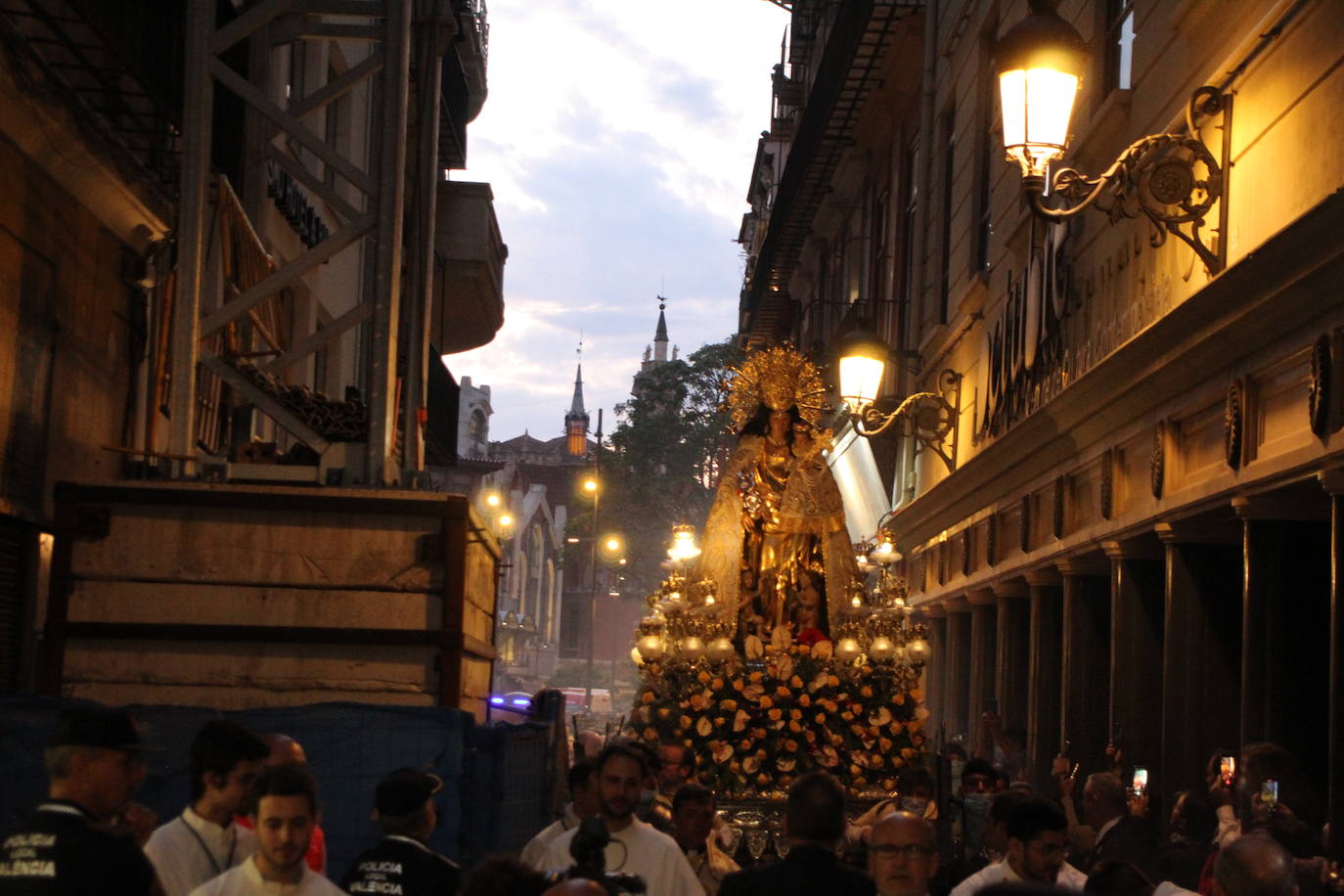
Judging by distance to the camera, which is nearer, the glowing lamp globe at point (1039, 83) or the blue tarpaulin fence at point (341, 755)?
the blue tarpaulin fence at point (341, 755)

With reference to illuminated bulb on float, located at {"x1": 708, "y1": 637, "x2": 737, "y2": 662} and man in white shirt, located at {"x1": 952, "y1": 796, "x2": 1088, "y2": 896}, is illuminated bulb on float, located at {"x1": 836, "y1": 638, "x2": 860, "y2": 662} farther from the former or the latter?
man in white shirt, located at {"x1": 952, "y1": 796, "x2": 1088, "y2": 896}

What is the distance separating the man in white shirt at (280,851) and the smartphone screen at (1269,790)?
16.4ft

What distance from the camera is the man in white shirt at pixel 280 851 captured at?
5.81m

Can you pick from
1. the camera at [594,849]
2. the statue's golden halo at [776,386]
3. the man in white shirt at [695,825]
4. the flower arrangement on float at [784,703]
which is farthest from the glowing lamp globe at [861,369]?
the camera at [594,849]

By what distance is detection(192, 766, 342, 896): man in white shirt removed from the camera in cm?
581

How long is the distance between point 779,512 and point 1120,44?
4.51 meters

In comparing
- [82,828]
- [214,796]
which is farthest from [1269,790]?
[82,828]

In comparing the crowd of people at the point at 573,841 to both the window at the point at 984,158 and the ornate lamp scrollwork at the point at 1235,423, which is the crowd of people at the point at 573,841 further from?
the window at the point at 984,158

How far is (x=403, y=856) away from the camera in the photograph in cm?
646

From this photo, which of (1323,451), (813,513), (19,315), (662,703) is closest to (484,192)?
(813,513)

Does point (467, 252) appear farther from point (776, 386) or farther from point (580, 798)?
point (580, 798)

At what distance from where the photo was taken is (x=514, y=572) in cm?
10469

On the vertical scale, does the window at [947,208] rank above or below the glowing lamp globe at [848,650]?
above

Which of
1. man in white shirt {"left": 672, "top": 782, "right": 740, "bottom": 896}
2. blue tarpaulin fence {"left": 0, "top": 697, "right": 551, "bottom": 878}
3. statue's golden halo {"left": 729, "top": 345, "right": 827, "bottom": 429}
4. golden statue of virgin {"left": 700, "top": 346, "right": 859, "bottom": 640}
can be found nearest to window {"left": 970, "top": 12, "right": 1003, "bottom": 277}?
statue's golden halo {"left": 729, "top": 345, "right": 827, "bottom": 429}
